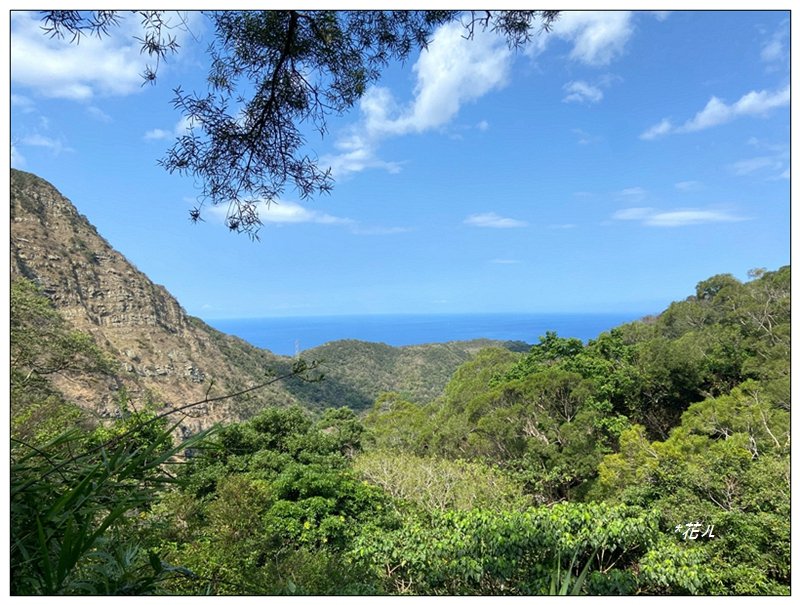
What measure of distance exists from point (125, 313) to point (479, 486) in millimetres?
17637

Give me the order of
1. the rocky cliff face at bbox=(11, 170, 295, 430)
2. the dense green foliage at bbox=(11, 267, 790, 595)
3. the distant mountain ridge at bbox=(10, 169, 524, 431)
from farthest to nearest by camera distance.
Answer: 1. the rocky cliff face at bbox=(11, 170, 295, 430)
2. the distant mountain ridge at bbox=(10, 169, 524, 431)
3. the dense green foliage at bbox=(11, 267, 790, 595)

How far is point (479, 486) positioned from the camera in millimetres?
7090

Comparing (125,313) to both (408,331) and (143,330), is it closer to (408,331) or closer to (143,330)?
(143,330)

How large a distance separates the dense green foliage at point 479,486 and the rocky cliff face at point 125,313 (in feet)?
22.4

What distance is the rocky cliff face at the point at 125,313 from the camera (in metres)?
15.6

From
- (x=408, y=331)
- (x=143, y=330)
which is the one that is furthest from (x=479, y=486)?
(x=143, y=330)

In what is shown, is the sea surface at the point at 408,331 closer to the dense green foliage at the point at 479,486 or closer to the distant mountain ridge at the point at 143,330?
the dense green foliage at the point at 479,486

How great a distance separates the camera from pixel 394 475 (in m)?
7.61

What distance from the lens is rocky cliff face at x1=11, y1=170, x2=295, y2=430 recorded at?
1560cm

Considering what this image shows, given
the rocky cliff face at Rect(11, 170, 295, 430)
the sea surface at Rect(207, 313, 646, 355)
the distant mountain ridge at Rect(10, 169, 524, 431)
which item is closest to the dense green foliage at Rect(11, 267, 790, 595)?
the sea surface at Rect(207, 313, 646, 355)

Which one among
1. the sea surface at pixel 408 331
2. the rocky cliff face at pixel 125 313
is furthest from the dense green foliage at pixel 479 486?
the rocky cliff face at pixel 125 313

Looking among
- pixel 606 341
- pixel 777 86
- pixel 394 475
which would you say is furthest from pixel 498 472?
pixel 777 86

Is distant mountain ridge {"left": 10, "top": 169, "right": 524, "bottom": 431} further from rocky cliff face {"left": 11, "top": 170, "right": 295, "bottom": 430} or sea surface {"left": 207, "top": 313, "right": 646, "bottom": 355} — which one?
sea surface {"left": 207, "top": 313, "right": 646, "bottom": 355}

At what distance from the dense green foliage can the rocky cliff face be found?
6.83 meters
